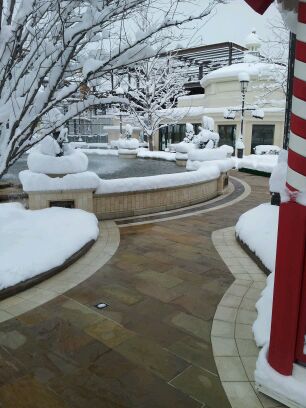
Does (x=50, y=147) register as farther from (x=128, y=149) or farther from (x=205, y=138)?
(x=128, y=149)

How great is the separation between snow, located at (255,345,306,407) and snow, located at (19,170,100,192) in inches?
244

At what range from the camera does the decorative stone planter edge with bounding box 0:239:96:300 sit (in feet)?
16.5

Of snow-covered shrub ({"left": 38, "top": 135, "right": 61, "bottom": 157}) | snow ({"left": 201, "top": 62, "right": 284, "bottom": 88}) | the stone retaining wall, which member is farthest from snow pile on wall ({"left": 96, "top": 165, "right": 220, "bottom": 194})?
snow ({"left": 201, "top": 62, "right": 284, "bottom": 88})

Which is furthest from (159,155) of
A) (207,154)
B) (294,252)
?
(294,252)

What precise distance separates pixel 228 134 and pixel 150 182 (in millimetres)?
22349

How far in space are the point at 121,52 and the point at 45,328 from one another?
364 centimetres

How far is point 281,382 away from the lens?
312 cm

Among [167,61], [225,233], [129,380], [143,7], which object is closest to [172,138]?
[167,61]

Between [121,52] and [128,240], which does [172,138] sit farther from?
[121,52]

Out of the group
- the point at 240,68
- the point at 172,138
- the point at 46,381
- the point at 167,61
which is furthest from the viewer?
the point at 172,138

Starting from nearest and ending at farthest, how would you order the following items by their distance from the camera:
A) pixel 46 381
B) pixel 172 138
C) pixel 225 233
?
pixel 46 381 < pixel 225 233 < pixel 172 138

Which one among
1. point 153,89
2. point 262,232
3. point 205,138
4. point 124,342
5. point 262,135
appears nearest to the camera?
point 124,342

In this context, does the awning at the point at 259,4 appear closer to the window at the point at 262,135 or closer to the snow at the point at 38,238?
the snow at the point at 38,238

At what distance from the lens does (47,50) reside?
Result: 14.4 feet
